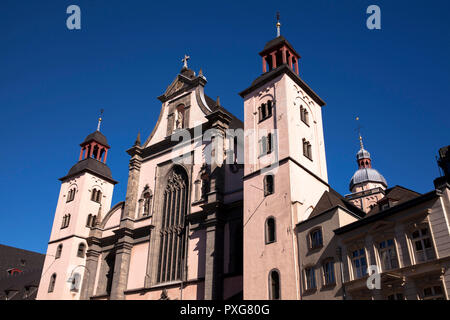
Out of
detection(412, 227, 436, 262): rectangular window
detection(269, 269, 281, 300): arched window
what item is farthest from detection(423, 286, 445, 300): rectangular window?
detection(269, 269, 281, 300): arched window

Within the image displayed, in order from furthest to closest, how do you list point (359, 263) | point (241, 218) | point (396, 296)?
point (241, 218) < point (359, 263) < point (396, 296)

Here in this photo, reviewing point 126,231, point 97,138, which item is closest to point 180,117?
point 126,231

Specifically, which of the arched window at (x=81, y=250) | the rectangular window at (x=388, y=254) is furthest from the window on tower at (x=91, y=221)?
the rectangular window at (x=388, y=254)

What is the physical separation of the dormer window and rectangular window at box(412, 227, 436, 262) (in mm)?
14545

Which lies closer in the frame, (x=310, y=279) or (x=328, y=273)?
(x=328, y=273)

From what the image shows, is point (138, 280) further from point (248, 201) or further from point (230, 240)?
point (248, 201)

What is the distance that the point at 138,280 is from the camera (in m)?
34.4

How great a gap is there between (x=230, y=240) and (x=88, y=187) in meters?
22.9

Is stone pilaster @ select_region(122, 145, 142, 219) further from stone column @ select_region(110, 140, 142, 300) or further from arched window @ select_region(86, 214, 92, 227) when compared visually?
arched window @ select_region(86, 214, 92, 227)

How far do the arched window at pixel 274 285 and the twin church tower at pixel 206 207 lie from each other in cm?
6

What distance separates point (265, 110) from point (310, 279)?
43.6ft

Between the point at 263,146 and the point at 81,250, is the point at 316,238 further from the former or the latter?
the point at 81,250

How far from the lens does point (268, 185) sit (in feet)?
92.1
